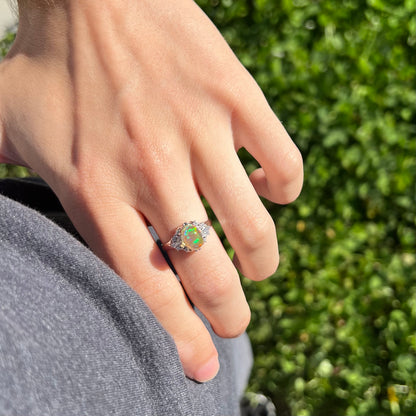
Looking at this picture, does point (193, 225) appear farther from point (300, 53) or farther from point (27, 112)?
point (300, 53)

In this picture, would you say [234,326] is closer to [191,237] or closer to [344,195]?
[191,237]

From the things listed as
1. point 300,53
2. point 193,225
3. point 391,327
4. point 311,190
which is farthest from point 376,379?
point 193,225

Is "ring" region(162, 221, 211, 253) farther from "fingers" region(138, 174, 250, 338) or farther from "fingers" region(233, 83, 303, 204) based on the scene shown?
"fingers" region(233, 83, 303, 204)

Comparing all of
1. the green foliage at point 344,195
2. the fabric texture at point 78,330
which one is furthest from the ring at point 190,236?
the green foliage at point 344,195

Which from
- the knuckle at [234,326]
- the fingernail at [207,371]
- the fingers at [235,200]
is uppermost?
the fingers at [235,200]

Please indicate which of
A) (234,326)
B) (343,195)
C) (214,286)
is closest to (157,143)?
(214,286)

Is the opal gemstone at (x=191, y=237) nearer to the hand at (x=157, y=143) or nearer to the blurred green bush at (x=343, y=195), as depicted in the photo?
the hand at (x=157, y=143)
